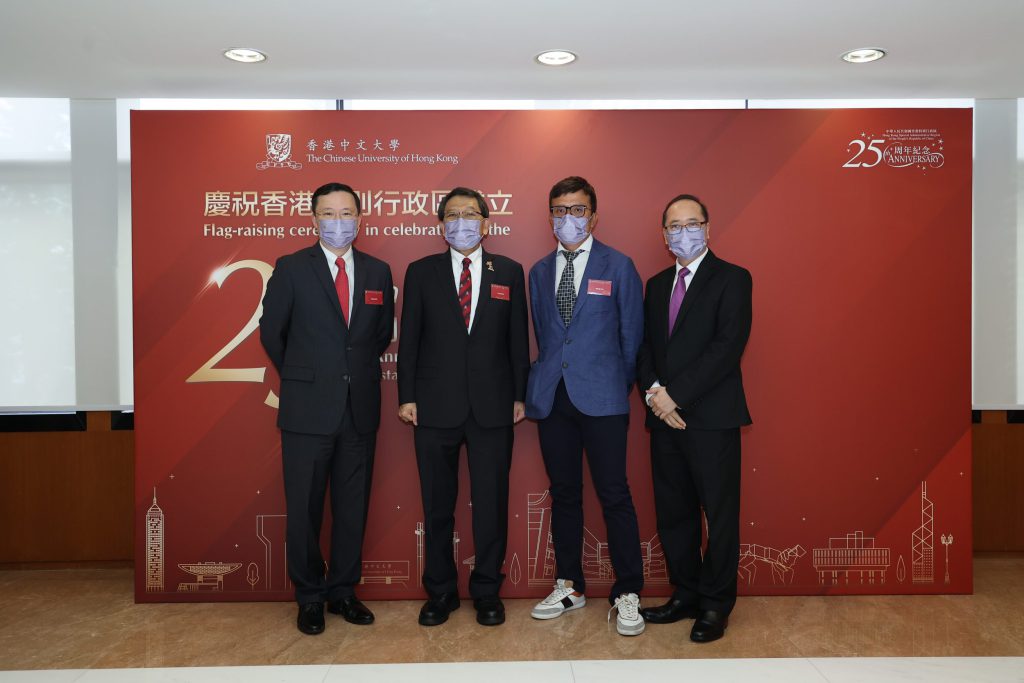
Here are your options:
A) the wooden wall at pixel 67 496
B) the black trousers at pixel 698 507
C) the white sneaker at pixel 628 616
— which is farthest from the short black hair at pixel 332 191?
the white sneaker at pixel 628 616

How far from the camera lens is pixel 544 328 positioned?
3535 millimetres

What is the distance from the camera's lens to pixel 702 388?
10.5ft

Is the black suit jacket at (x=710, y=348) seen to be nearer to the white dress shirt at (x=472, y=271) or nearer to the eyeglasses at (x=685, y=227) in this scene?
the eyeglasses at (x=685, y=227)

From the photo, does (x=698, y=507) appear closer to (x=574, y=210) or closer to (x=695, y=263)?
(x=695, y=263)

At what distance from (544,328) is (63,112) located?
11.1 ft

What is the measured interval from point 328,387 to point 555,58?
6.46ft

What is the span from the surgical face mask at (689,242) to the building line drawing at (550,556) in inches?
57.4

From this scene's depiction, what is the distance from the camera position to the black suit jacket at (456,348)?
3398mm

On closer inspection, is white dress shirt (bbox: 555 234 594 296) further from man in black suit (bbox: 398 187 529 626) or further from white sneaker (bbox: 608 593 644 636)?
white sneaker (bbox: 608 593 644 636)

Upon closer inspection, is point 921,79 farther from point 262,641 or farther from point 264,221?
point 262,641

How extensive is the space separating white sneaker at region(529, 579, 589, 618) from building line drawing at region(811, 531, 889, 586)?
4.37 ft

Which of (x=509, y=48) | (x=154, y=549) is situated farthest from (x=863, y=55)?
(x=154, y=549)

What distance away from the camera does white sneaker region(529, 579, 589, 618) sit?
354 cm

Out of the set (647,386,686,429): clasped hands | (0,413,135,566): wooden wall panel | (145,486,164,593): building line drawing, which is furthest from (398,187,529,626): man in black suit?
(0,413,135,566): wooden wall panel
